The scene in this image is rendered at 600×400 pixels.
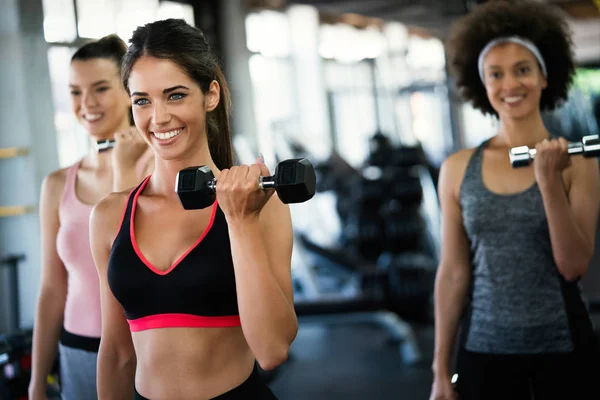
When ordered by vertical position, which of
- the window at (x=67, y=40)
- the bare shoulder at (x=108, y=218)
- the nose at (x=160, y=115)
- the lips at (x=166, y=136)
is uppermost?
the window at (x=67, y=40)

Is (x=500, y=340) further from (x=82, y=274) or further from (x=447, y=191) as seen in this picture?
(x=82, y=274)

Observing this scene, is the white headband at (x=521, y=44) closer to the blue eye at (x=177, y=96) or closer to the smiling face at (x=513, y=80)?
the smiling face at (x=513, y=80)

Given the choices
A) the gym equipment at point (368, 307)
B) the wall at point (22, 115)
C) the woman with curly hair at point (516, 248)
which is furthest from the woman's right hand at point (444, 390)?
the wall at point (22, 115)

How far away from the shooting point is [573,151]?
1579 mm

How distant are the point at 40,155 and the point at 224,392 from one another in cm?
444

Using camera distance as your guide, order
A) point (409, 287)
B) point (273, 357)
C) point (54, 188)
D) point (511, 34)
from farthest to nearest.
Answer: point (409, 287) → point (511, 34) → point (54, 188) → point (273, 357)

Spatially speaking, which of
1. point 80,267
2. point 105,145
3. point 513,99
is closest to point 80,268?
point 80,267

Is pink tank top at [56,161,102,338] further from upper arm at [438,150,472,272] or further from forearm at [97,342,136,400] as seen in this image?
upper arm at [438,150,472,272]

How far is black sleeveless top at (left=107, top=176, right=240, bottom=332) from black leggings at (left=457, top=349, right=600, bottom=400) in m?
0.79

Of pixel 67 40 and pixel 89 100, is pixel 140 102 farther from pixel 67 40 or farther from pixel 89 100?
pixel 67 40

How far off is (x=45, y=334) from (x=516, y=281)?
122 centimetres

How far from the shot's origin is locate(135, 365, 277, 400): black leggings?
134cm

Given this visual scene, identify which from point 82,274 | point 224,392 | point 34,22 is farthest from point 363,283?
point 224,392

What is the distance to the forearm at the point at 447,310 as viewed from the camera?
196 centimetres
